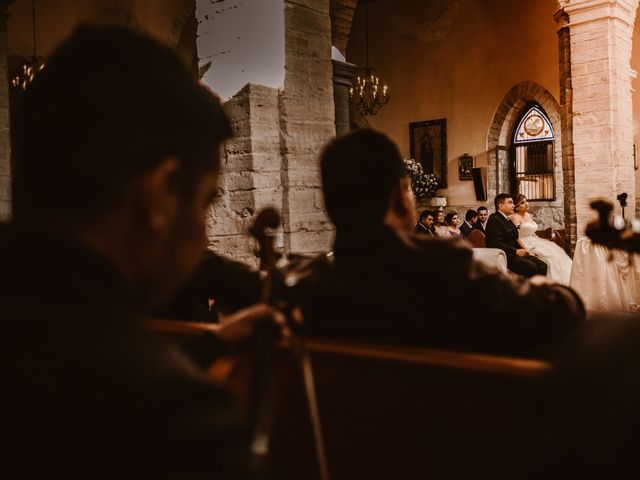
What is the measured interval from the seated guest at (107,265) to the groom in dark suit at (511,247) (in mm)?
7820

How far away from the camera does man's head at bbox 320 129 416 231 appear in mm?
2016

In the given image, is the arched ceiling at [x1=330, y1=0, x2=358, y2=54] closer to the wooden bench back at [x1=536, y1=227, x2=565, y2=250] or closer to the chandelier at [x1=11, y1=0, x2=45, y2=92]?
the chandelier at [x1=11, y1=0, x2=45, y2=92]

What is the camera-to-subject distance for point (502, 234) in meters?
8.50

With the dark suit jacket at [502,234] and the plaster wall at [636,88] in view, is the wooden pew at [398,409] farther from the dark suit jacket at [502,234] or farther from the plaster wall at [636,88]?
the plaster wall at [636,88]

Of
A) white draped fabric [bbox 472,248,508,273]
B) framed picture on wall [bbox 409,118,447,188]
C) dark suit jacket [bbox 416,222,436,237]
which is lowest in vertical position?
white draped fabric [bbox 472,248,508,273]

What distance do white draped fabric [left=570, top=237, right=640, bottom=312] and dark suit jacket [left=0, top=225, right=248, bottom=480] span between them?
24.6ft

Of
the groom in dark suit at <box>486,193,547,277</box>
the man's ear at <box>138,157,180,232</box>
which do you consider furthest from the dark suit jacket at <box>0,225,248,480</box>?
the groom in dark suit at <box>486,193,547,277</box>

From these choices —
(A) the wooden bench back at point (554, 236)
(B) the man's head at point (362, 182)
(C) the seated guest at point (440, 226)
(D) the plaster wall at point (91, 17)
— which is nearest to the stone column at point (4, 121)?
(D) the plaster wall at point (91, 17)

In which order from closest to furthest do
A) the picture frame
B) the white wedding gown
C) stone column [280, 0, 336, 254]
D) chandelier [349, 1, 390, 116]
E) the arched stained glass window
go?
stone column [280, 0, 336, 254] → the white wedding gown → chandelier [349, 1, 390, 116] → the arched stained glass window → the picture frame

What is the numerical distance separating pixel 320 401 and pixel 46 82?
1107 millimetres

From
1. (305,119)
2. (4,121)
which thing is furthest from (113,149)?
(4,121)

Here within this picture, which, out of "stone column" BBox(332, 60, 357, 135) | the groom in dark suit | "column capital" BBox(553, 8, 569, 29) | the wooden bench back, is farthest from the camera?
the wooden bench back

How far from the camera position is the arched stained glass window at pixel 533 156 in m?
14.8

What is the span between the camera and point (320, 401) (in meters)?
1.69
